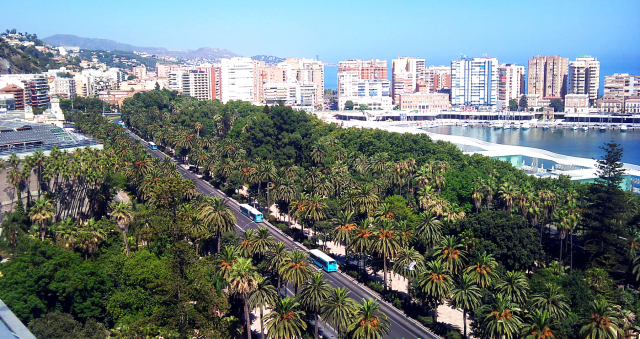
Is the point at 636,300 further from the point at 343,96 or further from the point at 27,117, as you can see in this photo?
the point at 343,96

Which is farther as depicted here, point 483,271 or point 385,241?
point 385,241

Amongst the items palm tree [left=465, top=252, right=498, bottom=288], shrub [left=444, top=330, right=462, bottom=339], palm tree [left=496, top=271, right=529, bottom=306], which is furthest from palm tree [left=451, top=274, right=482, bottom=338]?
palm tree [left=465, top=252, right=498, bottom=288]

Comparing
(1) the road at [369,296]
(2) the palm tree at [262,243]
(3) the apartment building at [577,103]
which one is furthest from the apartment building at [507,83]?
(2) the palm tree at [262,243]

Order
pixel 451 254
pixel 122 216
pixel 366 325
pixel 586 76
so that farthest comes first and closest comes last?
pixel 586 76
pixel 122 216
pixel 451 254
pixel 366 325

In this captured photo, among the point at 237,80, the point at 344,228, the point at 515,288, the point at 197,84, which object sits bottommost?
the point at 515,288

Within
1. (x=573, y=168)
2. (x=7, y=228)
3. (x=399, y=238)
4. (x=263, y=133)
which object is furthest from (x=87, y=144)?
(x=573, y=168)

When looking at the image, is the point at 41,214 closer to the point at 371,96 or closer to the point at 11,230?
the point at 11,230

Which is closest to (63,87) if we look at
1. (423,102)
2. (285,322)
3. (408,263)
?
(423,102)

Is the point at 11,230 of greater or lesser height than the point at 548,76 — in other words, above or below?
below
